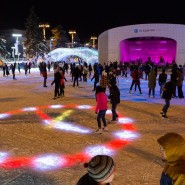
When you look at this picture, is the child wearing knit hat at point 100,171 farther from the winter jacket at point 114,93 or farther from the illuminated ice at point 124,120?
the illuminated ice at point 124,120

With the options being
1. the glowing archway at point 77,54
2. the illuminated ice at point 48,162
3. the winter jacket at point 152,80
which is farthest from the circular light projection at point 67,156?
the glowing archway at point 77,54

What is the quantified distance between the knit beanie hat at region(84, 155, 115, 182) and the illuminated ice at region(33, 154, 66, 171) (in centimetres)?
321

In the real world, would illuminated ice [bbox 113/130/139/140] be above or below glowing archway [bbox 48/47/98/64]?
below

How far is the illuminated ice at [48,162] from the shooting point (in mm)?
5184

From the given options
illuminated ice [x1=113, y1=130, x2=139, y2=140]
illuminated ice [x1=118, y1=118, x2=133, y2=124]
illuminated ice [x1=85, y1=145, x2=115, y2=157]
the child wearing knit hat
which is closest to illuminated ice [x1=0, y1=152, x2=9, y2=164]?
illuminated ice [x1=85, y1=145, x2=115, y2=157]

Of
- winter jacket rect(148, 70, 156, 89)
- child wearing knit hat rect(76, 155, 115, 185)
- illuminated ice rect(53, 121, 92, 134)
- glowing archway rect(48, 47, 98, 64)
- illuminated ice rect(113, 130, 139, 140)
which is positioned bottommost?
illuminated ice rect(113, 130, 139, 140)

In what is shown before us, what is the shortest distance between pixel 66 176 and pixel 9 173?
940mm

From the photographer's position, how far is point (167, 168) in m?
2.40

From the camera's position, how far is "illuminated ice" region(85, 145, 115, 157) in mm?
5883

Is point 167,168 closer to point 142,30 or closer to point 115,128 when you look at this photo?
point 115,128

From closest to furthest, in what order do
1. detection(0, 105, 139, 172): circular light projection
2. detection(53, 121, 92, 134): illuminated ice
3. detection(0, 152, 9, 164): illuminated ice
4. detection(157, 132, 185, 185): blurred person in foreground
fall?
detection(157, 132, 185, 185): blurred person in foreground, detection(0, 105, 139, 172): circular light projection, detection(0, 152, 9, 164): illuminated ice, detection(53, 121, 92, 134): illuminated ice

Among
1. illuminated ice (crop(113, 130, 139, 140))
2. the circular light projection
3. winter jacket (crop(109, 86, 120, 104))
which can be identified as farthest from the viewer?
winter jacket (crop(109, 86, 120, 104))

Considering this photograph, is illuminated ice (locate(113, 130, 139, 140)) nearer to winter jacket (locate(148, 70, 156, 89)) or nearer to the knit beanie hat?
the knit beanie hat

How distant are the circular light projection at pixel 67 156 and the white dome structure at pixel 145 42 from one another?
30.7 meters
